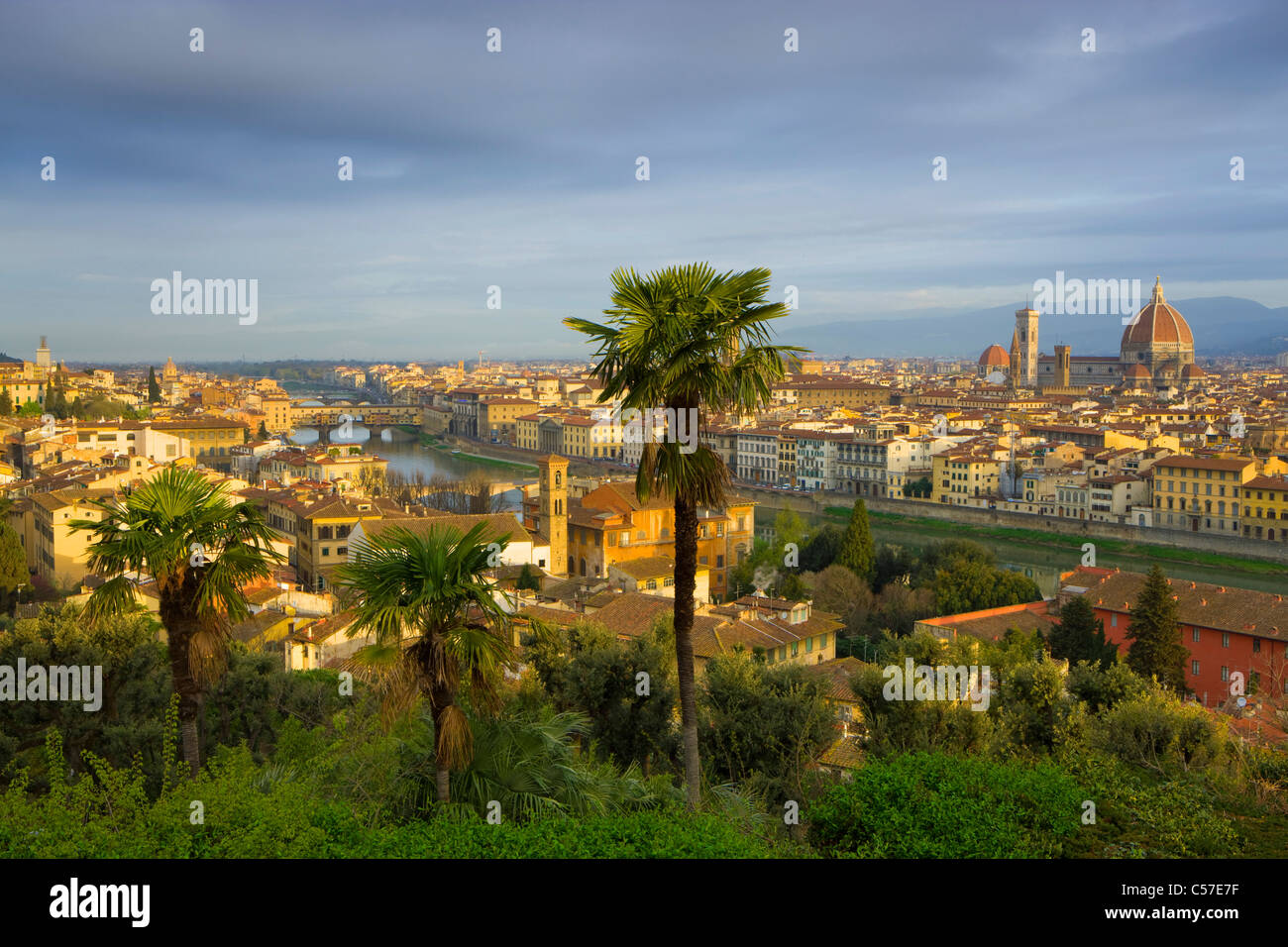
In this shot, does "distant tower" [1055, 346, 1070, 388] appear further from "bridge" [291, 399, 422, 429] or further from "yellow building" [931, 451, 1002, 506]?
"yellow building" [931, 451, 1002, 506]

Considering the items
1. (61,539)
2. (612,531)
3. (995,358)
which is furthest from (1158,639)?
(995,358)

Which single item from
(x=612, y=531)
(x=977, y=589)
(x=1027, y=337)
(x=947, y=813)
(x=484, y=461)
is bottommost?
(x=977, y=589)

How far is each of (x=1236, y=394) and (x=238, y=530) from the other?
7096 cm

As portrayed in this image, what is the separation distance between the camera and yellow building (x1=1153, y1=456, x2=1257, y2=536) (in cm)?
2677

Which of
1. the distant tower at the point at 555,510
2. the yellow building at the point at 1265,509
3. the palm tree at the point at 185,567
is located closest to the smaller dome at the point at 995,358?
the yellow building at the point at 1265,509

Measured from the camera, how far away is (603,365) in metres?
4.26

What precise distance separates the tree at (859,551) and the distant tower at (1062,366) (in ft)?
223

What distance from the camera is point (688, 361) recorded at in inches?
164

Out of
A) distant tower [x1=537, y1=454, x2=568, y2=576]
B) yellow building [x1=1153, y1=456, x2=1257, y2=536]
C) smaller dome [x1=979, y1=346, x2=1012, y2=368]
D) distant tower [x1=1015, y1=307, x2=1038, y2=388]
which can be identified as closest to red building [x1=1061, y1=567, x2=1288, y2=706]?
distant tower [x1=537, y1=454, x2=568, y2=576]

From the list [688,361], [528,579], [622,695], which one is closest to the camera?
[688,361]

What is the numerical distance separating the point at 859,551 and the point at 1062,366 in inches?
2742
